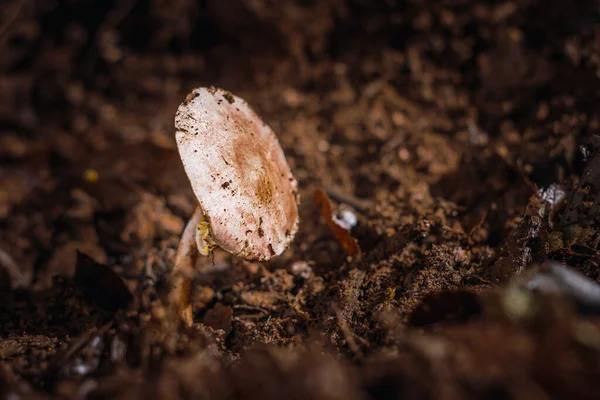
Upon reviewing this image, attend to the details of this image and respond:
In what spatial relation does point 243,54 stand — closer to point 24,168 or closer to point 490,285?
point 24,168

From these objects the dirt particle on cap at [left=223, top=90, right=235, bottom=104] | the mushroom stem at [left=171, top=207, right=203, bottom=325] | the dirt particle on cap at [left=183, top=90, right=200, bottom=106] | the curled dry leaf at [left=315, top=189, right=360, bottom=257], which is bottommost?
the mushroom stem at [left=171, top=207, right=203, bottom=325]

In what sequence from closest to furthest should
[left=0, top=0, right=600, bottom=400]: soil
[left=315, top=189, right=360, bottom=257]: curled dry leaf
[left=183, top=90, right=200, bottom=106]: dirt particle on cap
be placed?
[left=0, top=0, right=600, bottom=400]: soil, [left=183, top=90, right=200, bottom=106]: dirt particle on cap, [left=315, top=189, right=360, bottom=257]: curled dry leaf

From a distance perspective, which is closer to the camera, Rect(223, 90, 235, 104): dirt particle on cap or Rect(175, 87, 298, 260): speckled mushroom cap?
Rect(175, 87, 298, 260): speckled mushroom cap

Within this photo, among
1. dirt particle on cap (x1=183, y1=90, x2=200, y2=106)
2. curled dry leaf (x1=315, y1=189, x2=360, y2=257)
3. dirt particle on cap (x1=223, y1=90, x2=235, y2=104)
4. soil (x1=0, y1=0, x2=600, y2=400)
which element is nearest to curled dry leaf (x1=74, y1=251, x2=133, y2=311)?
soil (x1=0, y1=0, x2=600, y2=400)

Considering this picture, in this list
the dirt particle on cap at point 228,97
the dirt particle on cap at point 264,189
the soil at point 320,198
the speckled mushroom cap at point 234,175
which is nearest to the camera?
the soil at point 320,198

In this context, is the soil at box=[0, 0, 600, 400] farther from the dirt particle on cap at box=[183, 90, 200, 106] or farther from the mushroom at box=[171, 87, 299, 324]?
the dirt particle on cap at box=[183, 90, 200, 106]

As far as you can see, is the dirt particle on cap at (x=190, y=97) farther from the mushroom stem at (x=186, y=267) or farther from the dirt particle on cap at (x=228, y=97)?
the mushroom stem at (x=186, y=267)

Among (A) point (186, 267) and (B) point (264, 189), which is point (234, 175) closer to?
(B) point (264, 189)

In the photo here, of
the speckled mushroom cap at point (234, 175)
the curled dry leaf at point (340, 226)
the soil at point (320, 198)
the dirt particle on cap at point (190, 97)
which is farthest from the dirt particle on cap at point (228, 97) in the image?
the soil at point (320, 198)

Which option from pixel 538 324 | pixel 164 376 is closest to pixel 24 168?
pixel 164 376
